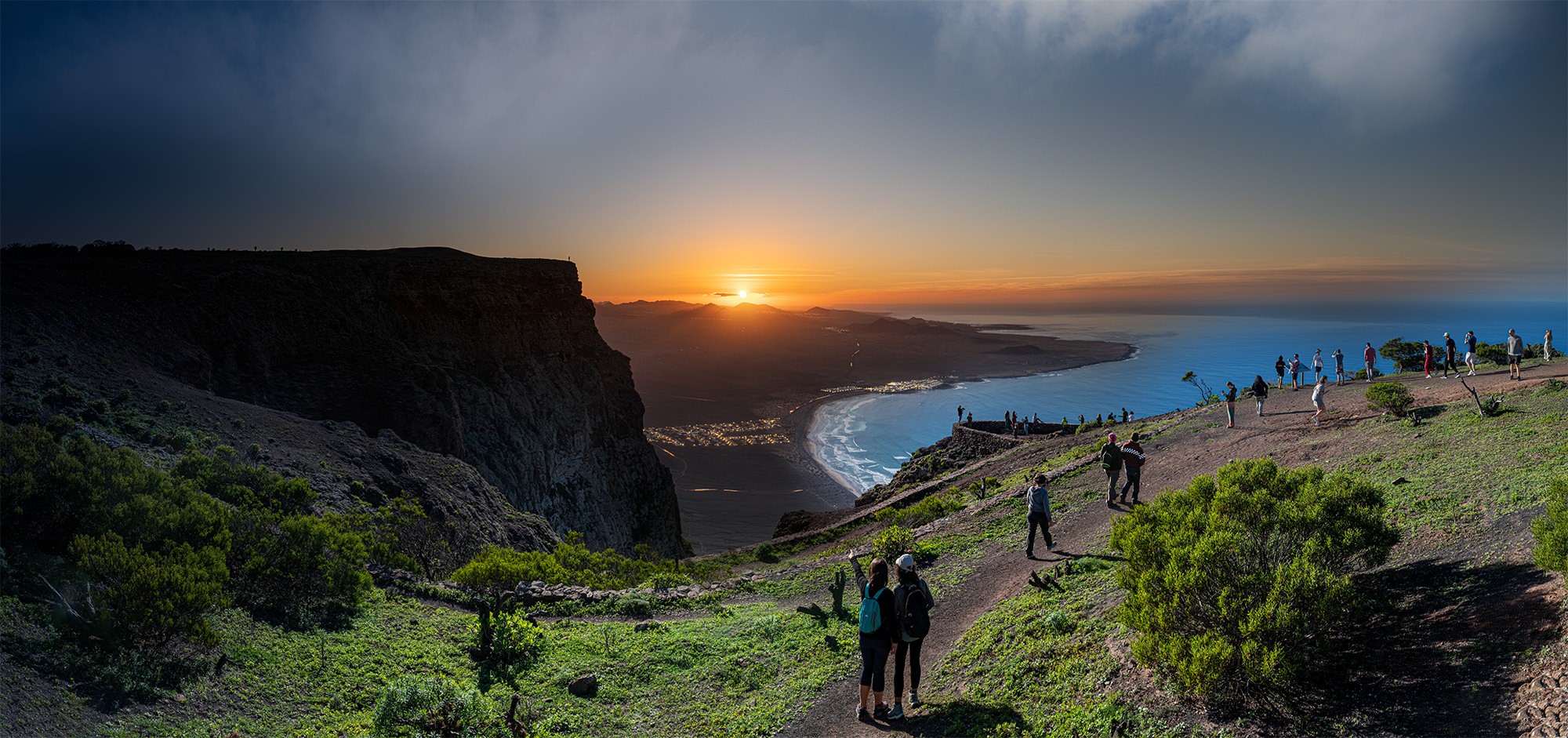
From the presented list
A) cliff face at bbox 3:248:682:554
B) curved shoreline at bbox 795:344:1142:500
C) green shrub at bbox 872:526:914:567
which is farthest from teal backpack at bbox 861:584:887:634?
curved shoreline at bbox 795:344:1142:500

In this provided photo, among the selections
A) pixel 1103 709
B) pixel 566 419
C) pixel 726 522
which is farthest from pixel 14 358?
pixel 726 522

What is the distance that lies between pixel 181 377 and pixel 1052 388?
320ft

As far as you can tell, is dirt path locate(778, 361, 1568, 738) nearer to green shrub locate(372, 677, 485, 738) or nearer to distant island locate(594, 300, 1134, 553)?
green shrub locate(372, 677, 485, 738)

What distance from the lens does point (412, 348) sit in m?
27.9

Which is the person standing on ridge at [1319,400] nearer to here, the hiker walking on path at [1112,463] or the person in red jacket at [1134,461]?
the person in red jacket at [1134,461]

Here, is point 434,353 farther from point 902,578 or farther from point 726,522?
point 902,578

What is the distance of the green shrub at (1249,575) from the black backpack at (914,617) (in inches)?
65.9

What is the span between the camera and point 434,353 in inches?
1123

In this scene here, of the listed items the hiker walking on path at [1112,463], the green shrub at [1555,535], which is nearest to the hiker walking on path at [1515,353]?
the hiker walking on path at [1112,463]

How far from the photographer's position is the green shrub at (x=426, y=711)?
5.81m

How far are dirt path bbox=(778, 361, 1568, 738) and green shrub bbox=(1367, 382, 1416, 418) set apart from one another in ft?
2.18

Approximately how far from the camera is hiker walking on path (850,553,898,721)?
565cm

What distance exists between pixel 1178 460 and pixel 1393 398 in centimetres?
434

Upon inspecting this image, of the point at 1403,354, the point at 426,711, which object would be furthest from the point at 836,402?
the point at 426,711
